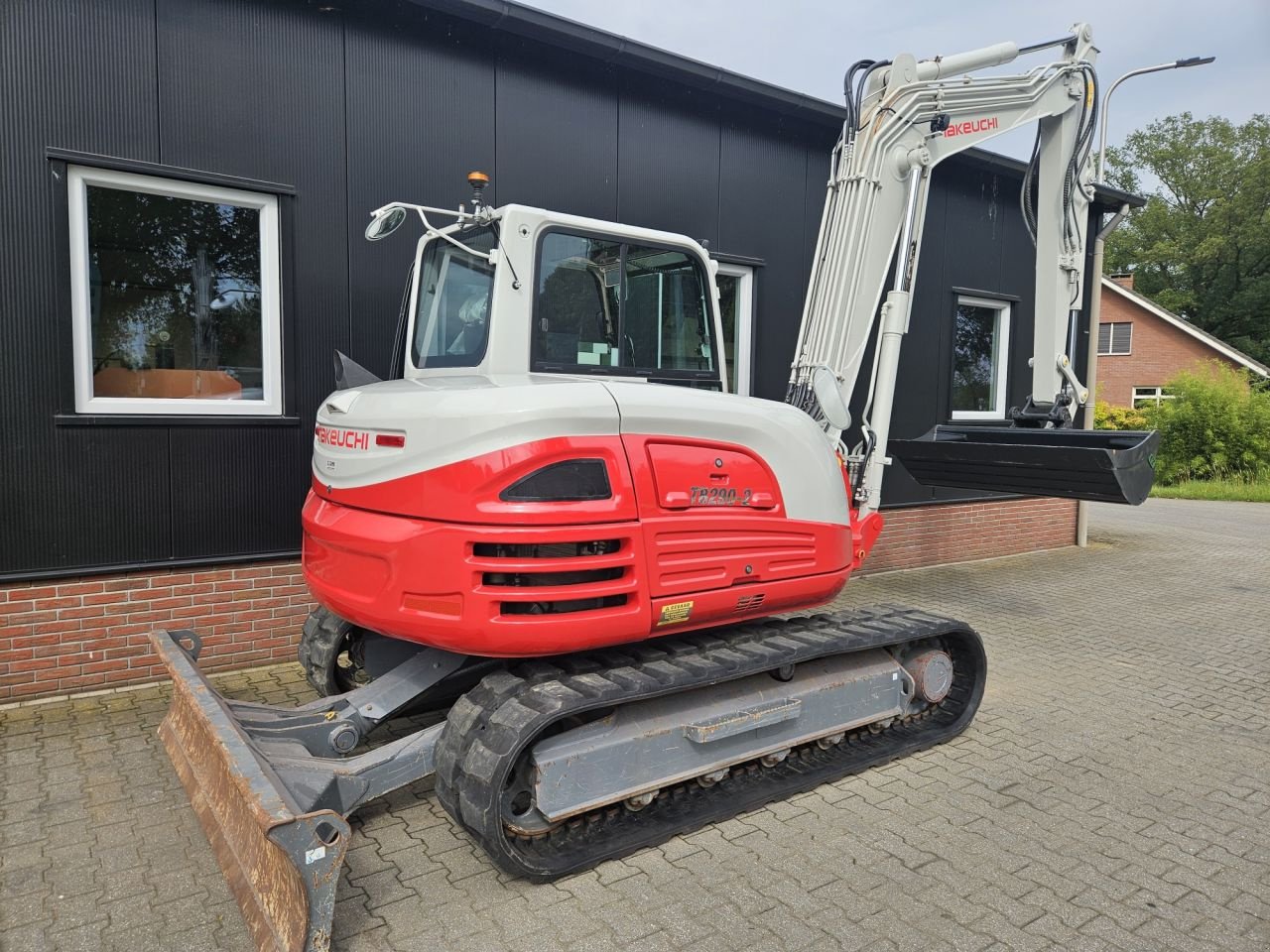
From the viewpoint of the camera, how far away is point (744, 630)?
13.6 feet

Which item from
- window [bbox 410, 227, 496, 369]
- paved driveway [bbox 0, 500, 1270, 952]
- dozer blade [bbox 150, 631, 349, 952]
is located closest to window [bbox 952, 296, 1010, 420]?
paved driveway [bbox 0, 500, 1270, 952]

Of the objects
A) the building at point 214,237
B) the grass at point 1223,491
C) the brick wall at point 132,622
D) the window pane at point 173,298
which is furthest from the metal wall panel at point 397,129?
the grass at point 1223,491

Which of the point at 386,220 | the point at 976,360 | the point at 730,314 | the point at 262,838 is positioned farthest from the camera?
the point at 976,360

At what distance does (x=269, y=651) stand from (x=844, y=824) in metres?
3.91

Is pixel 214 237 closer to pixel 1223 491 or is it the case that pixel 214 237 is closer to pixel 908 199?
pixel 908 199

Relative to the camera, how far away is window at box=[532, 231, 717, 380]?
3.81m

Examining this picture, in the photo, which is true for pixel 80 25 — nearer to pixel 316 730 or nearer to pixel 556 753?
pixel 316 730

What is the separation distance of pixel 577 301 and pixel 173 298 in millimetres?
3055

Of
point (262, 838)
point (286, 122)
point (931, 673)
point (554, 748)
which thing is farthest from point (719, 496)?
point (286, 122)

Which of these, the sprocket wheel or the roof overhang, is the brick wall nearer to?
the sprocket wheel

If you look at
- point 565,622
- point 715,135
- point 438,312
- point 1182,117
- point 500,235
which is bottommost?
point 565,622

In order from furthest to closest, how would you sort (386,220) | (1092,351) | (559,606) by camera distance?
(1092,351) → (386,220) → (559,606)

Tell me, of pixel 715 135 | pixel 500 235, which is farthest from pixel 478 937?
pixel 715 135

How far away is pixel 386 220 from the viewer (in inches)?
153
